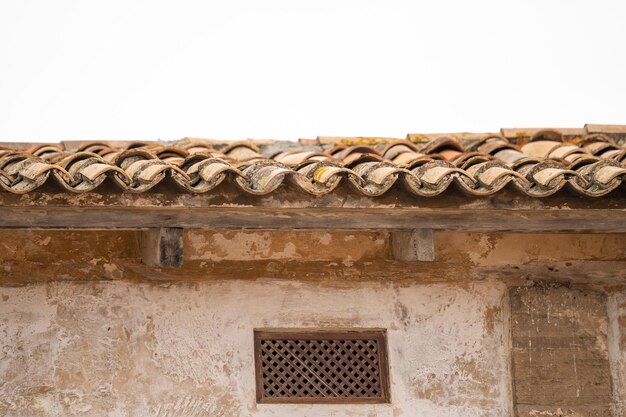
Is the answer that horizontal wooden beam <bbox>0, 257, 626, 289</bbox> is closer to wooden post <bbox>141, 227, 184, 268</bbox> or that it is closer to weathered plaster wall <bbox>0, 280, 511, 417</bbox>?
weathered plaster wall <bbox>0, 280, 511, 417</bbox>

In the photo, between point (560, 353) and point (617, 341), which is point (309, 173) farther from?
point (617, 341)

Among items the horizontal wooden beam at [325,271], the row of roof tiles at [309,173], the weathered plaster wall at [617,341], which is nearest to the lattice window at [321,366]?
the horizontal wooden beam at [325,271]

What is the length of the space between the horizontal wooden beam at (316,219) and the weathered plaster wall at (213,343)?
0.59 m

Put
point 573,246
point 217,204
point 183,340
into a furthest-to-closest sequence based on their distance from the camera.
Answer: point 573,246 < point 183,340 < point 217,204

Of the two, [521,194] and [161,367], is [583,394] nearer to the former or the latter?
[521,194]

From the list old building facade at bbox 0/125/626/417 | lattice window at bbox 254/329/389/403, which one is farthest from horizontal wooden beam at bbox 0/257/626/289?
lattice window at bbox 254/329/389/403

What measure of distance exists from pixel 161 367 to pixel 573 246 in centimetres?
219

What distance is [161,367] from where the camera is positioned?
17.7ft

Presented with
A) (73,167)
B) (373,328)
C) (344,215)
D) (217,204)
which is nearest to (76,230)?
(73,167)

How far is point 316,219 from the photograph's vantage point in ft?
16.8

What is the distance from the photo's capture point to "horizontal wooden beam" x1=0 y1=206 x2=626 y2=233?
484 centimetres

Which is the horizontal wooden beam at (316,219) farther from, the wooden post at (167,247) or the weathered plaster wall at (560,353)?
the weathered plaster wall at (560,353)

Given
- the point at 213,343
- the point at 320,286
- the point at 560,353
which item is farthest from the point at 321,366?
the point at 560,353

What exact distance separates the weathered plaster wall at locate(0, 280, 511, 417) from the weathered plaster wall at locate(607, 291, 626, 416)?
56 centimetres
